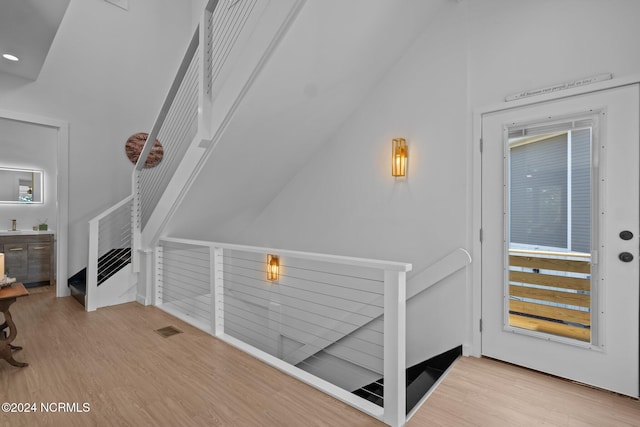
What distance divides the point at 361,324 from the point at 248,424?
181cm

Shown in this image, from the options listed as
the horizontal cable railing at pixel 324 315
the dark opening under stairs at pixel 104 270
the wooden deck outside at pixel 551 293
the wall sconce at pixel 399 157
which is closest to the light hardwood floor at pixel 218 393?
the horizontal cable railing at pixel 324 315

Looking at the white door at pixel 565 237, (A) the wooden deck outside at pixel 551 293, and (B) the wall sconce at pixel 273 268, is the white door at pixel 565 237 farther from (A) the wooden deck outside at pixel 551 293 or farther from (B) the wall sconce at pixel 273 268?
(B) the wall sconce at pixel 273 268

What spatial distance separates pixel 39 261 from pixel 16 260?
0.91 ft

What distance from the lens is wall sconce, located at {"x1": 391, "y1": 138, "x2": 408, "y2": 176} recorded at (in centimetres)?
310

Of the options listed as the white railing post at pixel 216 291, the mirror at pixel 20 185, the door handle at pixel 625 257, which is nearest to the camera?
the door handle at pixel 625 257

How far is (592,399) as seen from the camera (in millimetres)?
2043

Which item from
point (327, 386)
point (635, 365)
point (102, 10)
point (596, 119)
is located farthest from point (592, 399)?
point (102, 10)

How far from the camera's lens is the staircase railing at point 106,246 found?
376 centimetres

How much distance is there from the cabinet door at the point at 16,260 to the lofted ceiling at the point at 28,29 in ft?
8.69

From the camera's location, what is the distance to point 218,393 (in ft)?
6.86

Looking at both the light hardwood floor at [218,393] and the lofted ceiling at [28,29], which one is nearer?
the light hardwood floor at [218,393]

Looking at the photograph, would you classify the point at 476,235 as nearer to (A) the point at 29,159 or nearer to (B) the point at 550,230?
(B) the point at 550,230

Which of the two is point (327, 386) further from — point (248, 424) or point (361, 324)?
point (361, 324)

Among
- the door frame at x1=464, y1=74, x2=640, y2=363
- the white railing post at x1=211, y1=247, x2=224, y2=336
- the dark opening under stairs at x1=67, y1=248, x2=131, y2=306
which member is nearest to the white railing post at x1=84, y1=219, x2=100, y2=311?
the dark opening under stairs at x1=67, y1=248, x2=131, y2=306
